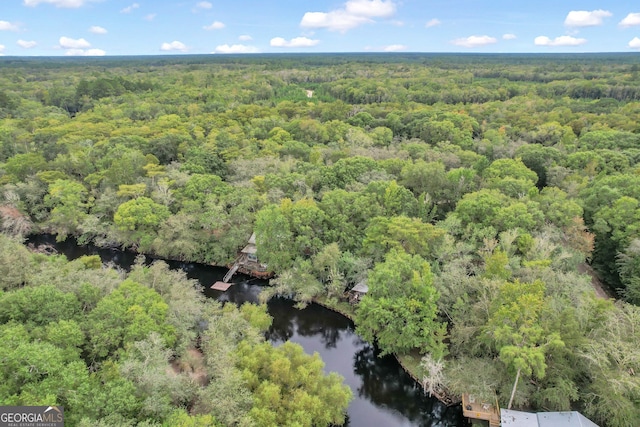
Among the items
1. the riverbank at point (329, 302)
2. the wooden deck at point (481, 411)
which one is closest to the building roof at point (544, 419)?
the wooden deck at point (481, 411)

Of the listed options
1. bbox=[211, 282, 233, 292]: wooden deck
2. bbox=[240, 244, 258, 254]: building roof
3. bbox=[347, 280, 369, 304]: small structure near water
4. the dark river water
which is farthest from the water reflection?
bbox=[240, 244, 258, 254]: building roof

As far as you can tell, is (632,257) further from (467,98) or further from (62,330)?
(467,98)

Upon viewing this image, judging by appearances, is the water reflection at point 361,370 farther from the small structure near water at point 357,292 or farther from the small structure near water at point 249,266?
the small structure near water at point 249,266

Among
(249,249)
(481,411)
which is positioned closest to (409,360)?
(481,411)

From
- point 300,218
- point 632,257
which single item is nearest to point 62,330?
point 300,218

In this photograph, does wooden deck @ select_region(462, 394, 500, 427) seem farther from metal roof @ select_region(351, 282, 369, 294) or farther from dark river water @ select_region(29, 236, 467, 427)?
metal roof @ select_region(351, 282, 369, 294)

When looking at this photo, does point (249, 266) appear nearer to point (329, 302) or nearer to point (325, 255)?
point (325, 255)
